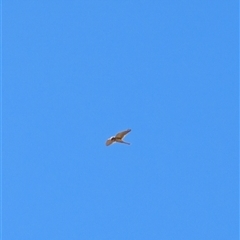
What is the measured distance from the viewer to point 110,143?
39.5 m

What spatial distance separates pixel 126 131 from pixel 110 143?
1282mm

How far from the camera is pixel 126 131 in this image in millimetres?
38969

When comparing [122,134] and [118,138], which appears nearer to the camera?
[122,134]
